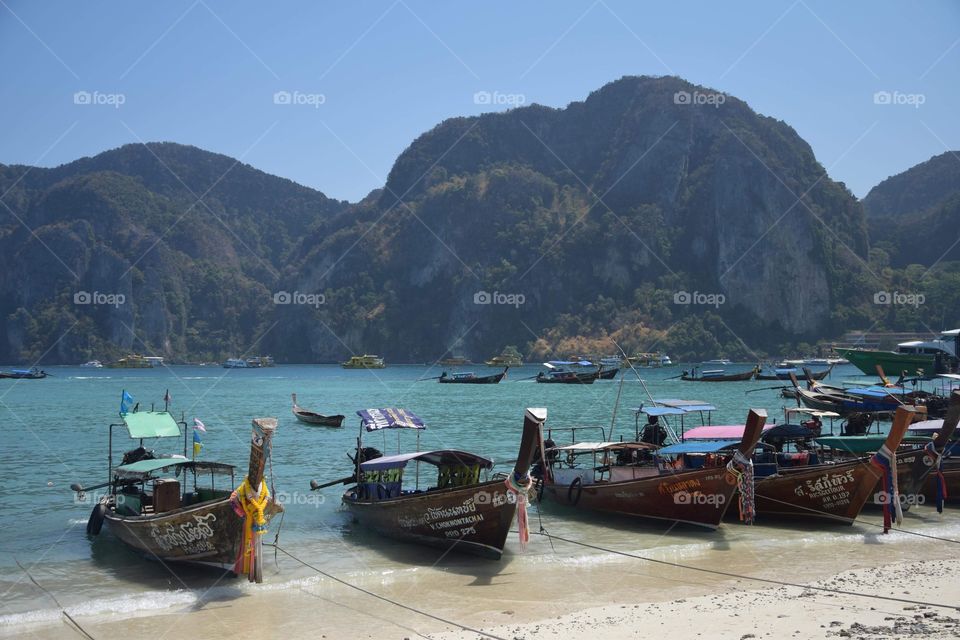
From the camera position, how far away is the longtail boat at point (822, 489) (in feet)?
53.6

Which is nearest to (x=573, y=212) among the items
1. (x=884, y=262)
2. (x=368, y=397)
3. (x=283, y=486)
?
(x=884, y=262)

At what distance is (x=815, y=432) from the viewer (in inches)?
806

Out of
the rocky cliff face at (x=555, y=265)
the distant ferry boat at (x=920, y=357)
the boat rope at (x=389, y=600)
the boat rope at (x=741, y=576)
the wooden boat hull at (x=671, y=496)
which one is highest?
the rocky cliff face at (x=555, y=265)

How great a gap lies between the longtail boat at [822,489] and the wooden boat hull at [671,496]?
5.71 feet

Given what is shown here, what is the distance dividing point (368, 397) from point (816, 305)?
108597mm

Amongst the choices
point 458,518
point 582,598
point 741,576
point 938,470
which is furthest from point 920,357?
point 582,598

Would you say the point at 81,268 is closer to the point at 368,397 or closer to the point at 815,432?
the point at 368,397

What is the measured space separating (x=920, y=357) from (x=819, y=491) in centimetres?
5316

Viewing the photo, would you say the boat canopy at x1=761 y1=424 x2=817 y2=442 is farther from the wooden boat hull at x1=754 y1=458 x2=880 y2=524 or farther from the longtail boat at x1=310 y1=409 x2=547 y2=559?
the longtail boat at x1=310 y1=409 x2=547 y2=559

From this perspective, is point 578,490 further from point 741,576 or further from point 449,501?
point 741,576

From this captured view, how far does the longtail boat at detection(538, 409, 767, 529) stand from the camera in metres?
15.8

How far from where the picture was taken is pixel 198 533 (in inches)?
533

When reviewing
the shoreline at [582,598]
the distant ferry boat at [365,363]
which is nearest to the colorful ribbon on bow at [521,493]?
the shoreline at [582,598]

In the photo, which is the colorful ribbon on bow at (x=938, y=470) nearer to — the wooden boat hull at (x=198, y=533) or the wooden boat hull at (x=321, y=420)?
the wooden boat hull at (x=198, y=533)
